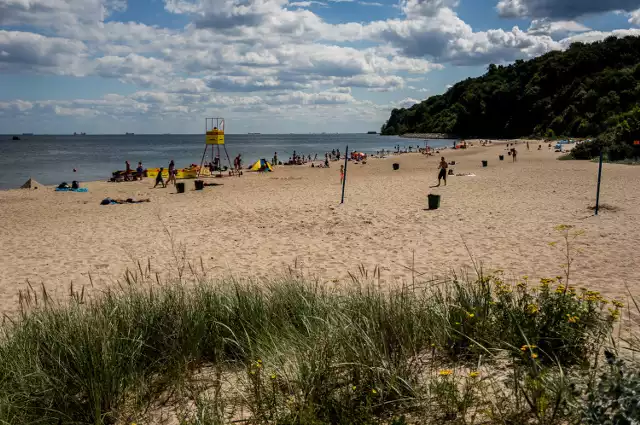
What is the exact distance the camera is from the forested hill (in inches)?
2734

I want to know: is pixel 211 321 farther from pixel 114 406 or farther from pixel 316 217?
pixel 316 217

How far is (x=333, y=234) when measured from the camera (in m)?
11.0

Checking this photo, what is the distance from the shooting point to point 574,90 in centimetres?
8744

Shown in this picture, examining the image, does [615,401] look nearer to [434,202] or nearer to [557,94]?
[434,202]

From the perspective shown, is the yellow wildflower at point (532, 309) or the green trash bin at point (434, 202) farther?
the green trash bin at point (434, 202)

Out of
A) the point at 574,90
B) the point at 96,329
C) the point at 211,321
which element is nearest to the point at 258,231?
the point at 211,321

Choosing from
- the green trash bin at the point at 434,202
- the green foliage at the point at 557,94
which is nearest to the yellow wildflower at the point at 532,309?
the green trash bin at the point at 434,202

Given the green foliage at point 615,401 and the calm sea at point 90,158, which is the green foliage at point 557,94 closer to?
the calm sea at point 90,158

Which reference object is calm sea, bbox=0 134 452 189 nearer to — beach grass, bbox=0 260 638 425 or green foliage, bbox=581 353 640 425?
beach grass, bbox=0 260 638 425

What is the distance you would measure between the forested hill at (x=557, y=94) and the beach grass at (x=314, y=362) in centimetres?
6356

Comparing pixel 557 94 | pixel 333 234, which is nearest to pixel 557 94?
pixel 557 94

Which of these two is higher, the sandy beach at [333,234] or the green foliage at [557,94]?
the green foliage at [557,94]

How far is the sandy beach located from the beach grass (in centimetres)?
309

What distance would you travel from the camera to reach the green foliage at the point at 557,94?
6931 centimetres
